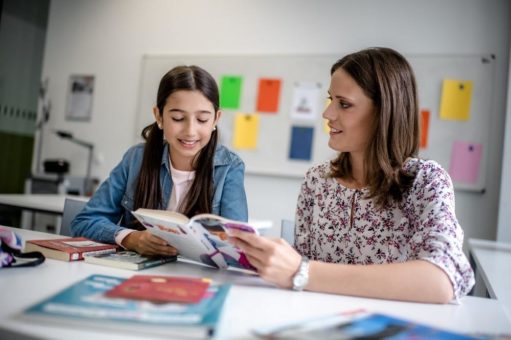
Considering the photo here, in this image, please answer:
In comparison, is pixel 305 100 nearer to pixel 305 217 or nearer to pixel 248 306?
pixel 305 217

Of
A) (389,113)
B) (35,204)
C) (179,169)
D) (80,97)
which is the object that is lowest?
(35,204)

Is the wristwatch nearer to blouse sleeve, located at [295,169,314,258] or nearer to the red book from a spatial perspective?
the red book

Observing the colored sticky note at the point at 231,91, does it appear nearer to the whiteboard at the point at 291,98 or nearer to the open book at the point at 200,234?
the whiteboard at the point at 291,98

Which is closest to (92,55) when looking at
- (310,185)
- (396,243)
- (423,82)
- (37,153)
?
(37,153)

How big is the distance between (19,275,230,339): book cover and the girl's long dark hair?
78 centimetres

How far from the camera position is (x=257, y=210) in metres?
3.39

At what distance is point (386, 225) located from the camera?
1.26 meters

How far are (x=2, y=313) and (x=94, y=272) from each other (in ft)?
1.09

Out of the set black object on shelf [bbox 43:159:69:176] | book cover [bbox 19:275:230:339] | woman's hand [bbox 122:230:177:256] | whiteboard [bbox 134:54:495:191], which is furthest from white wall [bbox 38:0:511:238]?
book cover [bbox 19:275:230:339]

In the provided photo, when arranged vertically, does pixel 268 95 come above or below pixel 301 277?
above

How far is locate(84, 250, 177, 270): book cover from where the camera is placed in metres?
1.06

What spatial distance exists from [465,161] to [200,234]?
2415 millimetres

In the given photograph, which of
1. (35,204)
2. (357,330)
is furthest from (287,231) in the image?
(35,204)

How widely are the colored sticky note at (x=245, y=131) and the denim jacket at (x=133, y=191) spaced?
5.88ft
